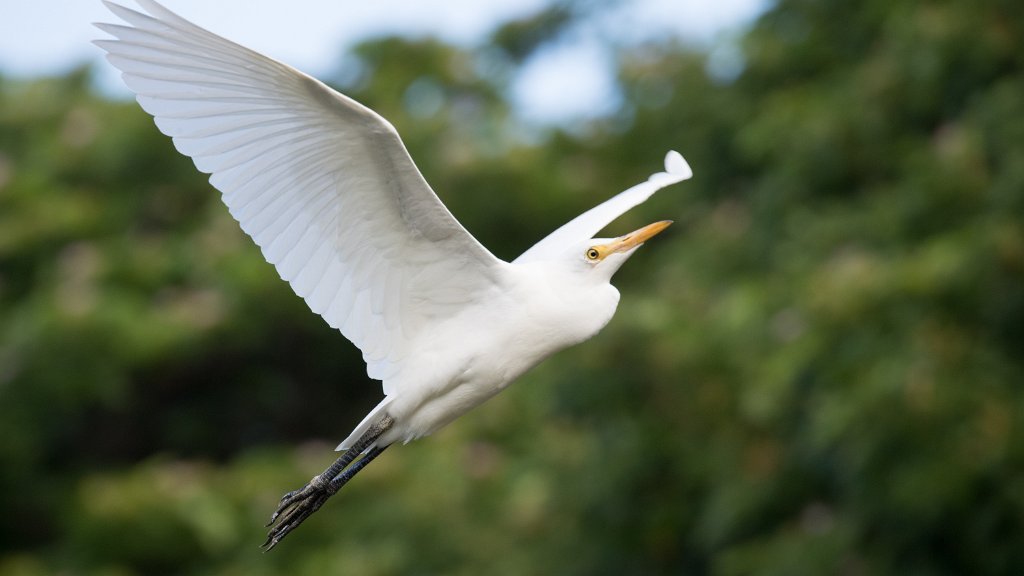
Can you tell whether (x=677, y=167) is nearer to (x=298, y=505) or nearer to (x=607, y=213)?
(x=607, y=213)

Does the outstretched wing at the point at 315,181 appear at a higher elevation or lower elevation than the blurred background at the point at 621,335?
higher

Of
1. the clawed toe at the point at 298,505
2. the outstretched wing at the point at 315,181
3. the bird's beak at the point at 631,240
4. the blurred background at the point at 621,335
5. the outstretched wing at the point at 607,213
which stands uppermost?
the outstretched wing at the point at 315,181

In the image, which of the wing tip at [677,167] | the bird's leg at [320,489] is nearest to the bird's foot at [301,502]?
the bird's leg at [320,489]

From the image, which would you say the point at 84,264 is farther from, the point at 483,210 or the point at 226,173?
the point at 226,173

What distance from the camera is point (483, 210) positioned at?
12.1m

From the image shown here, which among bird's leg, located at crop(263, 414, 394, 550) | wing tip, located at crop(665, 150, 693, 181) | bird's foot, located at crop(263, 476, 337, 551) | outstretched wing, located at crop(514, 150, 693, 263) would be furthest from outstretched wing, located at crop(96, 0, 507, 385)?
wing tip, located at crop(665, 150, 693, 181)

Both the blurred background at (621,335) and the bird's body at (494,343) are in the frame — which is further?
the blurred background at (621,335)

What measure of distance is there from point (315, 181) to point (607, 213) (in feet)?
3.75

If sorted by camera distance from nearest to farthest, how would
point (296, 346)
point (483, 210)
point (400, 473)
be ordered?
1. point (400, 473)
2. point (483, 210)
3. point (296, 346)

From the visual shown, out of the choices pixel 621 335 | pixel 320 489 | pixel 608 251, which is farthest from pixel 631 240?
pixel 621 335

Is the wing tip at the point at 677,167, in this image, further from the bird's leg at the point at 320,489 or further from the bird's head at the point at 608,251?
the bird's leg at the point at 320,489

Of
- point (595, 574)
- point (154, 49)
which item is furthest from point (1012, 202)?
point (154, 49)

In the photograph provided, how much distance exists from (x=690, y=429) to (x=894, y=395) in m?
1.59

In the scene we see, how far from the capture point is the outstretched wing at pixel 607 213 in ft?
15.5
